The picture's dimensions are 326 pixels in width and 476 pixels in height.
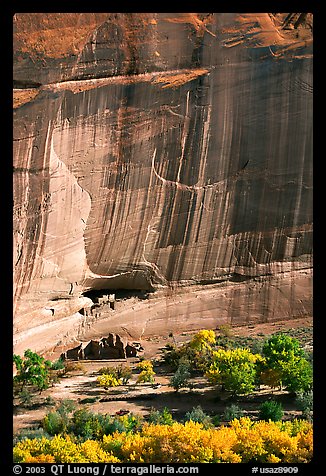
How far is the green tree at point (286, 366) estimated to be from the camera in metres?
16.0

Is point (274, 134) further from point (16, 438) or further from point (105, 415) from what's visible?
point (16, 438)

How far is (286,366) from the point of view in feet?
52.4

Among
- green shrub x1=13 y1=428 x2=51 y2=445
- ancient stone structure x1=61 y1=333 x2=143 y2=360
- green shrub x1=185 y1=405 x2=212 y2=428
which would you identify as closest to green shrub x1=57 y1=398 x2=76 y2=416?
green shrub x1=13 y1=428 x2=51 y2=445

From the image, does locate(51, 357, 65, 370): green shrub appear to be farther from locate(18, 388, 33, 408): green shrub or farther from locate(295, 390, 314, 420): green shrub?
locate(295, 390, 314, 420): green shrub

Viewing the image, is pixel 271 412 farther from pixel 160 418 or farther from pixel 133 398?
pixel 133 398

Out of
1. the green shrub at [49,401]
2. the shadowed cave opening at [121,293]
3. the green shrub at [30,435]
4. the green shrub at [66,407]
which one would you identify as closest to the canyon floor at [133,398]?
the green shrub at [49,401]

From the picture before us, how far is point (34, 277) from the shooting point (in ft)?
55.3

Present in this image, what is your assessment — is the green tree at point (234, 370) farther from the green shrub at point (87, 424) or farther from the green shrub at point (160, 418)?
the green shrub at point (87, 424)

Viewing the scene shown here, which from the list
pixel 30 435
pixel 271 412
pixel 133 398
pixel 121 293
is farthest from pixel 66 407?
pixel 271 412

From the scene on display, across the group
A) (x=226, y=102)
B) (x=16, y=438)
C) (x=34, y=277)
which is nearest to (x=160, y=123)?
(x=226, y=102)

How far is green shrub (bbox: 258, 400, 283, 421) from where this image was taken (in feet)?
50.5

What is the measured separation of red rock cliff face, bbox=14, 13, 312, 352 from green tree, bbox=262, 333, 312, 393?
2200mm

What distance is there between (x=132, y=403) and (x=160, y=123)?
558 cm

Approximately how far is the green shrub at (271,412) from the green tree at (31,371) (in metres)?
4.19
